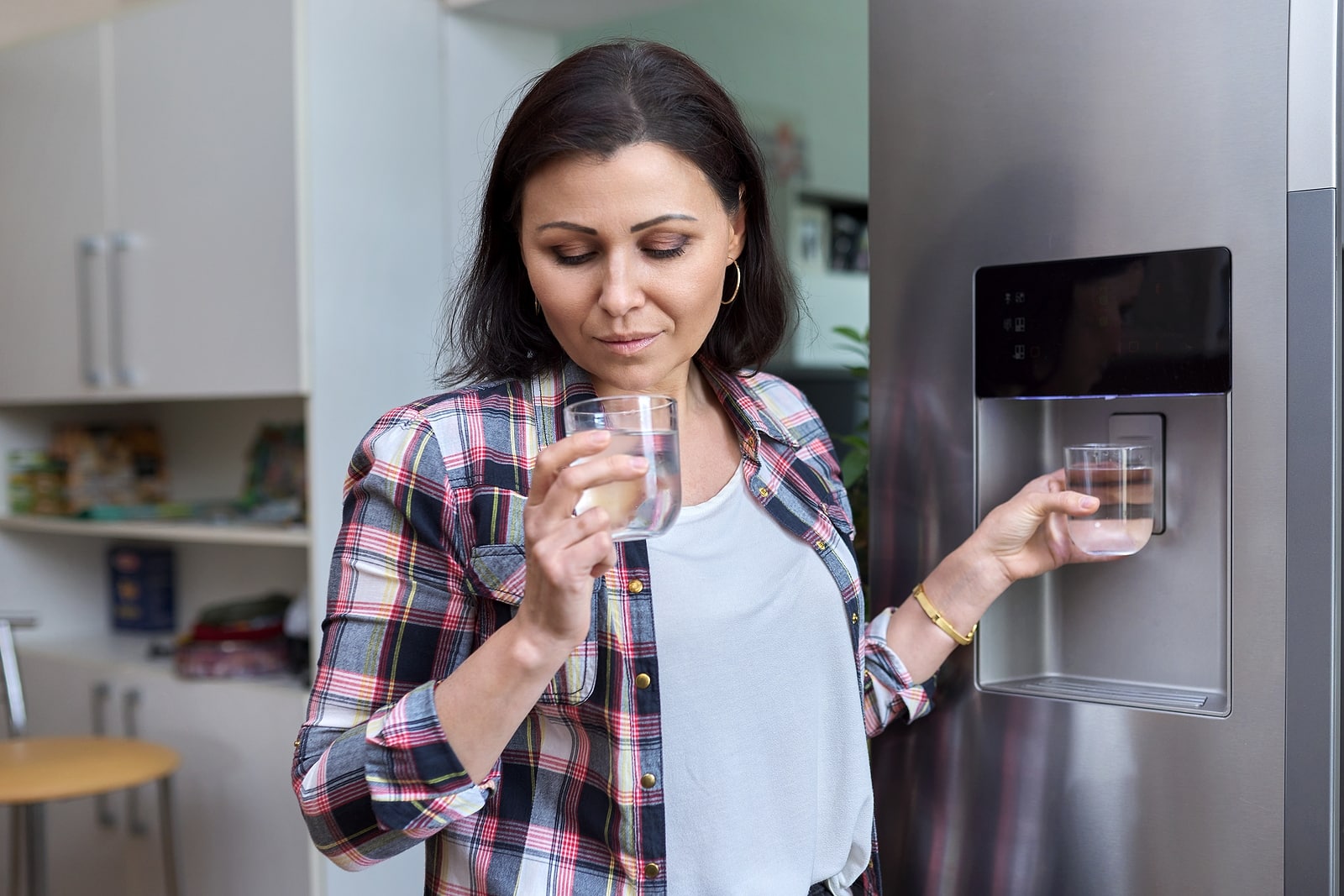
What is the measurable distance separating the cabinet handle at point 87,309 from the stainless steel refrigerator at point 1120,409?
74.1 inches

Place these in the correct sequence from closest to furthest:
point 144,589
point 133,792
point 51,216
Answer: point 133,792, point 51,216, point 144,589

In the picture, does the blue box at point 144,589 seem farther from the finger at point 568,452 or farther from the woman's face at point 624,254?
the finger at point 568,452

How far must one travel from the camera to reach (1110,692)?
121cm

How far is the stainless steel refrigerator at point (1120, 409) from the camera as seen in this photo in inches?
42.0

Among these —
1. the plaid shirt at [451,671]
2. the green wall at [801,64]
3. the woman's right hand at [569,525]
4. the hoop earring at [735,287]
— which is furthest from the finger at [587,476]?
the green wall at [801,64]

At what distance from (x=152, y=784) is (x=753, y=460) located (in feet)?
6.15

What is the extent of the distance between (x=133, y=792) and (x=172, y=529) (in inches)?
22.2

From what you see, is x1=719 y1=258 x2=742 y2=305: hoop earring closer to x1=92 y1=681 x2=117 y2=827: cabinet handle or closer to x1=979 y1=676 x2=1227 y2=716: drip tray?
x1=979 y1=676 x2=1227 y2=716: drip tray

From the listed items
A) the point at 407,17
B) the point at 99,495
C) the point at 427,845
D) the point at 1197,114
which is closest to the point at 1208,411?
the point at 1197,114

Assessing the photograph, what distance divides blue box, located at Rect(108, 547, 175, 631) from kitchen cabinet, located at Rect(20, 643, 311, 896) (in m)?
0.21

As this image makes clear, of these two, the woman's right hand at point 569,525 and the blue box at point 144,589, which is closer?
the woman's right hand at point 569,525

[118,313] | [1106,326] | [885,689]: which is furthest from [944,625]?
[118,313]

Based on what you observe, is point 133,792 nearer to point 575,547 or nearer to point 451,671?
point 451,671

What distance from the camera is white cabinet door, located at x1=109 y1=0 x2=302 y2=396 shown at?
2.19 m
